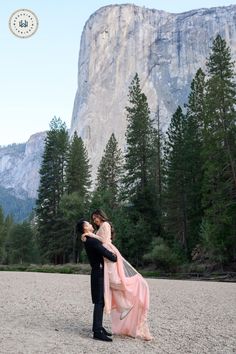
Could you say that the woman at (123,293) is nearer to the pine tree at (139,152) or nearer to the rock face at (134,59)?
the pine tree at (139,152)

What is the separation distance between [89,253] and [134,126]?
39.9m

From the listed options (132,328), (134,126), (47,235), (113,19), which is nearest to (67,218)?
(47,235)

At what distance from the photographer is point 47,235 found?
49.7 meters

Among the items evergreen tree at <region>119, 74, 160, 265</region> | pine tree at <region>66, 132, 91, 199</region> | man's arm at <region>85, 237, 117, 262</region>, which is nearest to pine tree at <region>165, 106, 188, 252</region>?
evergreen tree at <region>119, 74, 160, 265</region>

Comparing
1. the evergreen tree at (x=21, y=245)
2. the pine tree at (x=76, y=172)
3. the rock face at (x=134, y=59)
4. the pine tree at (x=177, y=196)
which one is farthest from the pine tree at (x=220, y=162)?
the rock face at (x=134, y=59)

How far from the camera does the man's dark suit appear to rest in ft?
21.3

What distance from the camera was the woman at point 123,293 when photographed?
6.55 meters

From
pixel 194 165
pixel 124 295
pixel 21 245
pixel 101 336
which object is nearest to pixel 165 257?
pixel 194 165

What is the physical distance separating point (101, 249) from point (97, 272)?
1.24 feet

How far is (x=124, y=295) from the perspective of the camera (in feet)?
21.6

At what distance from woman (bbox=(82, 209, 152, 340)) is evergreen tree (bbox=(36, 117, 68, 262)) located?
42470 mm

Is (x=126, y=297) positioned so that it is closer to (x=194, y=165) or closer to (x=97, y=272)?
(x=97, y=272)

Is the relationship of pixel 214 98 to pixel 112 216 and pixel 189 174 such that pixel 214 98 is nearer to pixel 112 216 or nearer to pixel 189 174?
pixel 189 174

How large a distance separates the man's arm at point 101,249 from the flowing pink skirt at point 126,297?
110mm
